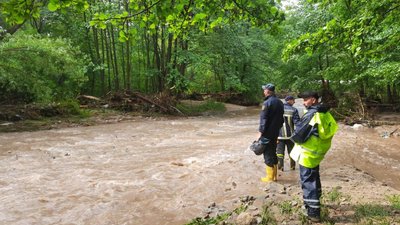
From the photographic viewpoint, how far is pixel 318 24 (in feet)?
65.0

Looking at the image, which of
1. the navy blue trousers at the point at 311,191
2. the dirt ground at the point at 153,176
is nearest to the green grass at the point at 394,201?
the dirt ground at the point at 153,176

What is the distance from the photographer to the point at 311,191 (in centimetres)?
491

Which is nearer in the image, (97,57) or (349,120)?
(349,120)

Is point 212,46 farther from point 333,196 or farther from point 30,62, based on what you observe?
point 333,196

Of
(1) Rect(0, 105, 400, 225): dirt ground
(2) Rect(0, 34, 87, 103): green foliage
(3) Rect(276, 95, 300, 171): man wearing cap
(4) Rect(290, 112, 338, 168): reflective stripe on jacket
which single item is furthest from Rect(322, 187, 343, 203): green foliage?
(2) Rect(0, 34, 87, 103): green foliage

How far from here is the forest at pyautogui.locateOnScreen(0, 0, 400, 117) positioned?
12.9 feet

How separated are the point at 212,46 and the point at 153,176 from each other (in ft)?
58.4

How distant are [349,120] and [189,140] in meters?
8.92

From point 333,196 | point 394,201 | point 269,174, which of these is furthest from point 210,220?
point 394,201

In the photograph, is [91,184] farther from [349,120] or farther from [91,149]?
[349,120]

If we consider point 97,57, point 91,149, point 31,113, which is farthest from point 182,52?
point 91,149

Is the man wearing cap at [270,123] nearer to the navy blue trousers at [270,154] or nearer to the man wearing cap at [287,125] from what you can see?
the navy blue trousers at [270,154]

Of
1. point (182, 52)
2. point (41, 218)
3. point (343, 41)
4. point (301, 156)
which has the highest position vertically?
point (182, 52)

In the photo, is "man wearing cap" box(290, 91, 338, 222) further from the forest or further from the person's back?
the person's back
